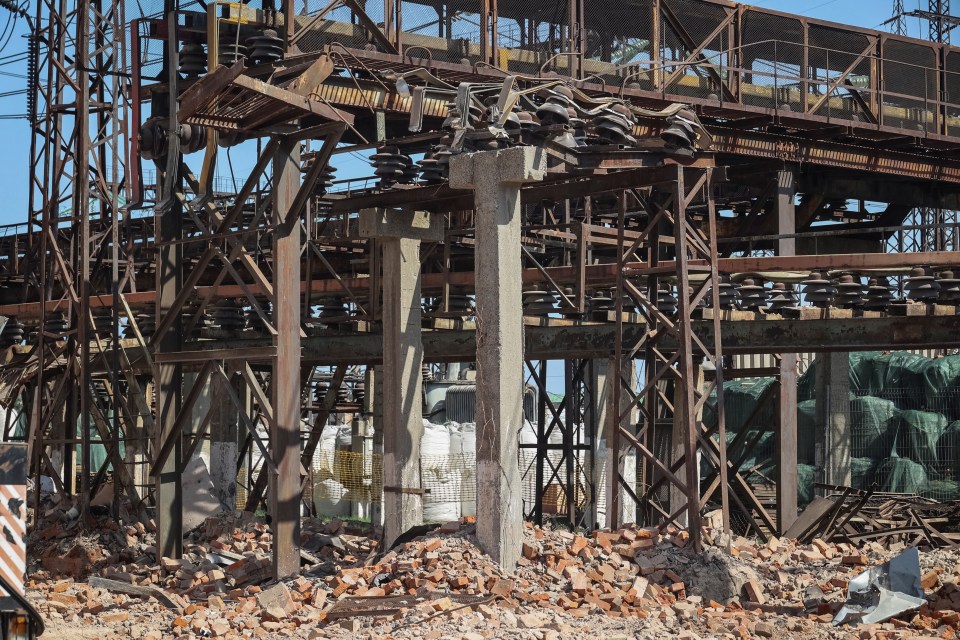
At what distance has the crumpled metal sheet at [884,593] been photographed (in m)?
12.6

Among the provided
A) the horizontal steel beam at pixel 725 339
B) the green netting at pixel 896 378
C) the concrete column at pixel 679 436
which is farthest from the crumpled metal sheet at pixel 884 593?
the green netting at pixel 896 378

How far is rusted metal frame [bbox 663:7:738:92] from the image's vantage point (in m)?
23.9

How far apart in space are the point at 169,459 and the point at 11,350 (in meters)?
11.1

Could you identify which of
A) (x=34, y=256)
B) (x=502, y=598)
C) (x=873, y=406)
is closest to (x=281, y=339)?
(x=502, y=598)

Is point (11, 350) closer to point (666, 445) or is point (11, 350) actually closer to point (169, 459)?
point (169, 459)

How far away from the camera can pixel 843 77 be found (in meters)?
25.6

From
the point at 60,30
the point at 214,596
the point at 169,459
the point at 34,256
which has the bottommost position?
the point at 214,596

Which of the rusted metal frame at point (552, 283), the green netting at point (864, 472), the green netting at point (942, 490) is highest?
the rusted metal frame at point (552, 283)

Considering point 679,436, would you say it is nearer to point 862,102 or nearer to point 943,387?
point 862,102

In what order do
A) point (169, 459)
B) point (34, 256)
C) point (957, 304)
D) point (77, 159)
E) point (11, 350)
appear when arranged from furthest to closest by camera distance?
point (34, 256), point (11, 350), point (77, 159), point (957, 304), point (169, 459)

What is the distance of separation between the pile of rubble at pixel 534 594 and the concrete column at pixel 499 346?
0.41m

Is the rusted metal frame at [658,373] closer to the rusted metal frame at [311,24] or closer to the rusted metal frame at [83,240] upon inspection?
the rusted metal frame at [311,24]

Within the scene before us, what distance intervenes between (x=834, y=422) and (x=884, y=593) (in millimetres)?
16032

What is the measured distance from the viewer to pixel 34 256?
1144 inches
